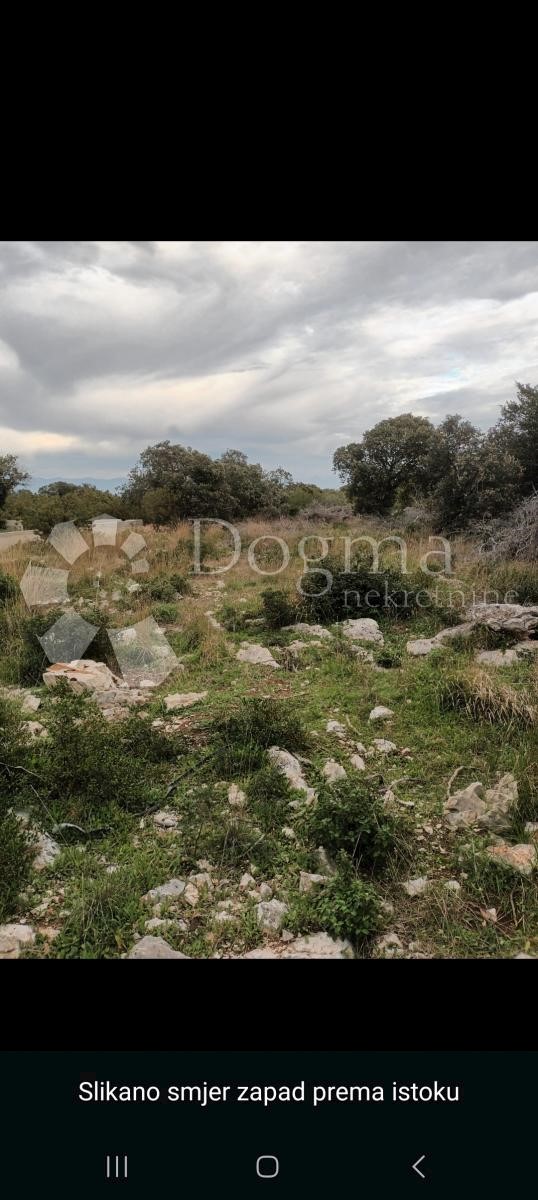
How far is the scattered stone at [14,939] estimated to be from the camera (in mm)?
1467

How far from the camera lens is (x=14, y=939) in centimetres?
150

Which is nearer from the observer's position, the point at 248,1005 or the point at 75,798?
the point at 248,1005

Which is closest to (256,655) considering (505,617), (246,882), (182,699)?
(182,699)

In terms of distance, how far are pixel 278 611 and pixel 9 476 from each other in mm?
4101

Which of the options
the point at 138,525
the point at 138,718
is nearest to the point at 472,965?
the point at 138,718

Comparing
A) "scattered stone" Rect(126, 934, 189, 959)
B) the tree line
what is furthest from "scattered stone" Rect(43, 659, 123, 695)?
the tree line

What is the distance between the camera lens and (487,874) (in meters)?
1.74

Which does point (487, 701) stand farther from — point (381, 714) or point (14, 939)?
point (14, 939)

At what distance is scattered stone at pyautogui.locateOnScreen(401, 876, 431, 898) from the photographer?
171 centimetres

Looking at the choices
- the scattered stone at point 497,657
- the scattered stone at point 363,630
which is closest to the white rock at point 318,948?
the scattered stone at point 497,657

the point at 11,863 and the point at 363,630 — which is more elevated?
the point at 363,630
